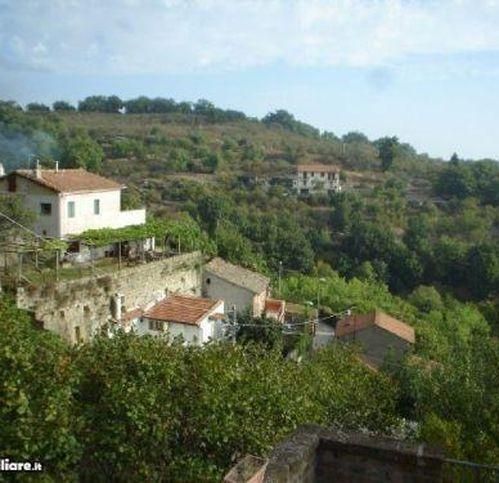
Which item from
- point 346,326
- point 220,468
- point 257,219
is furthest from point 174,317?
point 257,219

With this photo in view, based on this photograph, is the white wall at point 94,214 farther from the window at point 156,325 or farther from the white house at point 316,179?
the white house at point 316,179

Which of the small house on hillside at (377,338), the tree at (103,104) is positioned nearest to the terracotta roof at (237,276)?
the small house on hillside at (377,338)

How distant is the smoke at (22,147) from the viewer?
60.6m

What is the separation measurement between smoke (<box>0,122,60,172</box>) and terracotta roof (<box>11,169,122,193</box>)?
27760mm

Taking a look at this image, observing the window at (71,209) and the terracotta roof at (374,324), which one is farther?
the terracotta roof at (374,324)

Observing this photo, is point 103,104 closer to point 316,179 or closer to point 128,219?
point 316,179

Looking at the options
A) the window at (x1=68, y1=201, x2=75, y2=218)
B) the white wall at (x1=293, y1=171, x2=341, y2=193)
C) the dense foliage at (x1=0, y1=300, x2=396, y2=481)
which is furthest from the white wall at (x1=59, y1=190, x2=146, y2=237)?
the white wall at (x1=293, y1=171, x2=341, y2=193)

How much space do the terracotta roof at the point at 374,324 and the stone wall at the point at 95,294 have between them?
9382 mm

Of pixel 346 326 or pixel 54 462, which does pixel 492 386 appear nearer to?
pixel 54 462

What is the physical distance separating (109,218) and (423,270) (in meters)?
38.9

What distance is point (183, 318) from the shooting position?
26.0m

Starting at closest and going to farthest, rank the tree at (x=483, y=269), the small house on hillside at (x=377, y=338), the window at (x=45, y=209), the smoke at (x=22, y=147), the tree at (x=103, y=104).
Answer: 1. the window at (x=45, y=209)
2. the small house on hillside at (x=377, y=338)
3. the tree at (x=483, y=269)
4. the smoke at (x=22, y=147)
5. the tree at (x=103, y=104)

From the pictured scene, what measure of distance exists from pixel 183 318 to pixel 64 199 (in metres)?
7.43

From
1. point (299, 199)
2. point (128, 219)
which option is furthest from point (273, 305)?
point (299, 199)
